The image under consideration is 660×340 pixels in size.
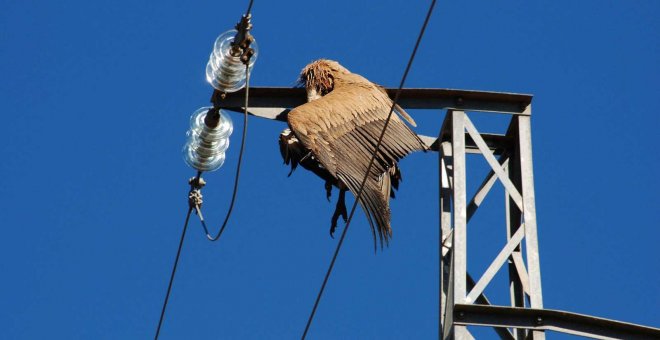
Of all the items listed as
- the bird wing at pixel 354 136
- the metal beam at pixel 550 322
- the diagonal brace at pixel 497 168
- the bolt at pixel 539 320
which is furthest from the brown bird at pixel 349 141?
the bolt at pixel 539 320

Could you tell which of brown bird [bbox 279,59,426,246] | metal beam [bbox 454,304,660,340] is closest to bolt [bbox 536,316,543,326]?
metal beam [bbox 454,304,660,340]

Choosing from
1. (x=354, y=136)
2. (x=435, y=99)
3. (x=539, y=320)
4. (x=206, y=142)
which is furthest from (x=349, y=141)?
(x=539, y=320)

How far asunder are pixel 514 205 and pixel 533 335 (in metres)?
1.57

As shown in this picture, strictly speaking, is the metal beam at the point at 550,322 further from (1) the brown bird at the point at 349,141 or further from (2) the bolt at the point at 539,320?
(1) the brown bird at the point at 349,141

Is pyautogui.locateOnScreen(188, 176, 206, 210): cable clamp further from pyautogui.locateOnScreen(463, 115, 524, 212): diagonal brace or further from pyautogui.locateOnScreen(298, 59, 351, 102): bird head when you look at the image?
pyautogui.locateOnScreen(463, 115, 524, 212): diagonal brace

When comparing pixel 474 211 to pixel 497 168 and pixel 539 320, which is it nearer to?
pixel 497 168

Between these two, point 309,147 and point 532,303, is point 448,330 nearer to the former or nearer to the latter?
point 532,303

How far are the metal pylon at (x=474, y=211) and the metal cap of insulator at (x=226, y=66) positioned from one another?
155 cm

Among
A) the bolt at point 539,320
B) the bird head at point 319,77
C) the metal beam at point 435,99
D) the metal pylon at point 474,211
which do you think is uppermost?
the bird head at point 319,77

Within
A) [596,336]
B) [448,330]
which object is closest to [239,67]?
[448,330]

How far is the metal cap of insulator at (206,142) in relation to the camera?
Answer: 10578mm

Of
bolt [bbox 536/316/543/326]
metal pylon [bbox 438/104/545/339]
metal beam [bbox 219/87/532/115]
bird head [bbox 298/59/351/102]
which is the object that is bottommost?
bolt [bbox 536/316/543/326]

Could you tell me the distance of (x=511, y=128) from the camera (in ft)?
34.6

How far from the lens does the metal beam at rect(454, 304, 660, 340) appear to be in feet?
29.0
